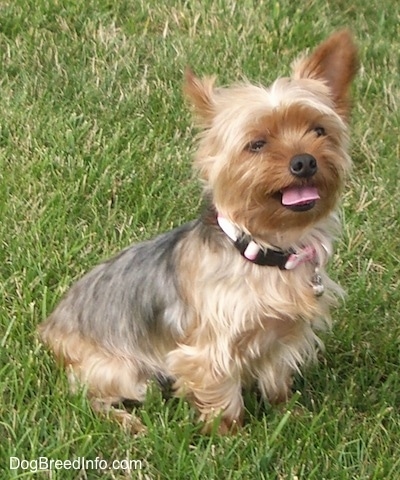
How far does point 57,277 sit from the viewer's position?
366cm

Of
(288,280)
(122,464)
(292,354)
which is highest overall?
(288,280)

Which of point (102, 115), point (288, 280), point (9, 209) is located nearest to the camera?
point (288, 280)

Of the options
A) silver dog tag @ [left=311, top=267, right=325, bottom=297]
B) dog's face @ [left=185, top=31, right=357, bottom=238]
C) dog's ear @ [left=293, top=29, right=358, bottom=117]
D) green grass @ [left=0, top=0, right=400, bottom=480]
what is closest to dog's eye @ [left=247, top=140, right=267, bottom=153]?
dog's face @ [left=185, top=31, right=357, bottom=238]

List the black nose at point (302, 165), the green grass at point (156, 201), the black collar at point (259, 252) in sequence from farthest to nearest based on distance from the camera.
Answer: the green grass at point (156, 201) → the black collar at point (259, 252) → the black nose at point (302, 165)

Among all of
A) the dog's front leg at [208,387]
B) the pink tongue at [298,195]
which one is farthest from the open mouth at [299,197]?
the dog's front leg at [208,387]

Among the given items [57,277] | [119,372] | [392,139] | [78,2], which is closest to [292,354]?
[119,372]

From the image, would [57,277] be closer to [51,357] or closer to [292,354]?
[51,357]

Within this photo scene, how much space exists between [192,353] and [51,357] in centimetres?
60

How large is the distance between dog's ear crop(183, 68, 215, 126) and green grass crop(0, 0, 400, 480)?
3.40ft

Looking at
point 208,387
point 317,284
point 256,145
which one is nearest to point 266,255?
point 317,284

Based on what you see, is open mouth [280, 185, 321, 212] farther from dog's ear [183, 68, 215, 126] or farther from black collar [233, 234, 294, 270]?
dog's ear [183, 68, 215, 126]

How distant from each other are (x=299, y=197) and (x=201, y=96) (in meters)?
0.51

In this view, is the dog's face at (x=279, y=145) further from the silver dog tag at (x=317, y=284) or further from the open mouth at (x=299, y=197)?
the silver dog tag at (x=317, y=284)

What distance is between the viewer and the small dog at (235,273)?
2.60 metres
